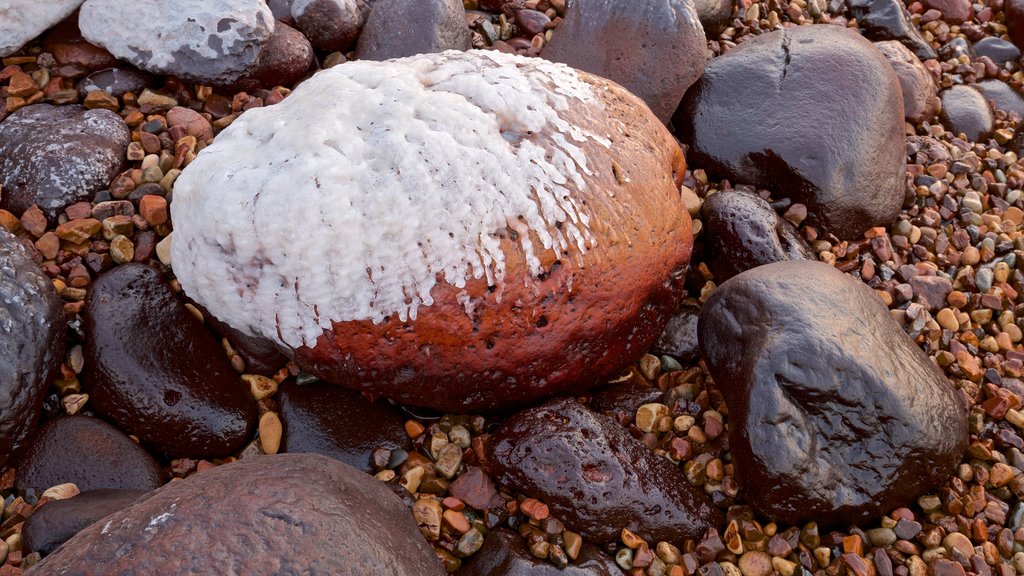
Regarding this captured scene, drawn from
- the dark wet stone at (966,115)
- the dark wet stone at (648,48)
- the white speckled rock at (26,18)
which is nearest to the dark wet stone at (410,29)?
the dark wet stone at (648,48)

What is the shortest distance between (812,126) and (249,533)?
2.77 meters

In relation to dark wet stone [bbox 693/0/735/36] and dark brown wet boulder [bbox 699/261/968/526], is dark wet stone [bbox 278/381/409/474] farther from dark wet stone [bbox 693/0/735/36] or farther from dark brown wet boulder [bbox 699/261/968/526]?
dark wet stone [bbox 693/0/735/36]

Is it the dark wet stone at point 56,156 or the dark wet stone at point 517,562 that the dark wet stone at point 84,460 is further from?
the dark wet stone at point 517,562

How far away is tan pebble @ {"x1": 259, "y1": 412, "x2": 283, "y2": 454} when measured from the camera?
2805 millimetres

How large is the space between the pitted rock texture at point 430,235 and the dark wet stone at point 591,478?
6.7 inches

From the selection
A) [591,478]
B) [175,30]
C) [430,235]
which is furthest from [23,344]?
[591,478]

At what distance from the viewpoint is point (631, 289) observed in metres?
2.74

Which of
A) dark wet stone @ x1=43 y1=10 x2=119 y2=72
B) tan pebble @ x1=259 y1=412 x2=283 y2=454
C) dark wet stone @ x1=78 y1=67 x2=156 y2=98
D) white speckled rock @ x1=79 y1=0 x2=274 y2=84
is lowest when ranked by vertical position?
tan pebble @ x1=259 y1=412 x2=283 y2=454

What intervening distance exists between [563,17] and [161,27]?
6.30ft

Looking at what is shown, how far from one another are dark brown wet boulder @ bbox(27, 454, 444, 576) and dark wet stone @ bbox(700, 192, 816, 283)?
5.82ft

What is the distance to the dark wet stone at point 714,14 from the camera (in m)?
4.05

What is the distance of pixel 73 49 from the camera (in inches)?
134

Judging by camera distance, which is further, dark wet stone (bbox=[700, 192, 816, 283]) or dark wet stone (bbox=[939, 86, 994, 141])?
dark wet stone (bbox=[939, 86, 994, 141])

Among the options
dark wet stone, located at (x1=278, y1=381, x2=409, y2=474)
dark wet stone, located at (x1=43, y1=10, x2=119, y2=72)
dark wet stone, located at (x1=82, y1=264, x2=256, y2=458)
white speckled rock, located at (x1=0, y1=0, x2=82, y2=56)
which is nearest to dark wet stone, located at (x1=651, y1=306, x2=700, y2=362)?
dark wet stone, located at (x1=278, y1=381, x2=409, y2=474)
